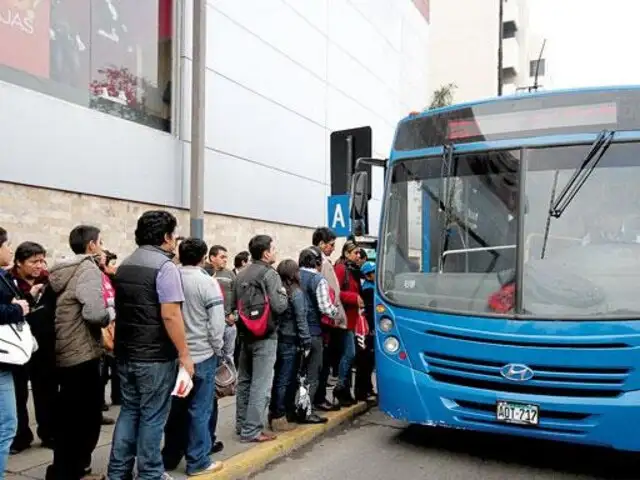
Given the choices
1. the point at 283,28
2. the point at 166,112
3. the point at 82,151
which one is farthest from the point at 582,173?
the point at 283,28

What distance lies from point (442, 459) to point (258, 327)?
195 centimetres

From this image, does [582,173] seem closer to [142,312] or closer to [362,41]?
[142,312]

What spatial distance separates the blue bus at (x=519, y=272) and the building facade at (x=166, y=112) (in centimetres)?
471

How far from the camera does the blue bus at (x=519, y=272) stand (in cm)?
474

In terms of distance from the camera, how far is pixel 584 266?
16.4ft

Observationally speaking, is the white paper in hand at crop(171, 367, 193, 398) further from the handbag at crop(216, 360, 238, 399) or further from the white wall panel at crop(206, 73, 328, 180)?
the white wall panel at crop(206, 73, 328, 180)

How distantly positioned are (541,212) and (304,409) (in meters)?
2.89

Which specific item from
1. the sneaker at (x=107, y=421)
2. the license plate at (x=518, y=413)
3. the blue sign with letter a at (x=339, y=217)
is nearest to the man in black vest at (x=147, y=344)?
the sneaker at (x=107, y=421)

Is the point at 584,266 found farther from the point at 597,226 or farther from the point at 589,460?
the point at 589,460

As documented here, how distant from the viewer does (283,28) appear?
45.5 feet

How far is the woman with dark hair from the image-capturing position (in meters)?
5.79

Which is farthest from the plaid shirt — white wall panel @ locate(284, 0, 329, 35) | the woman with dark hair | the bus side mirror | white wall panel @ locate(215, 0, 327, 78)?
white wall panel @ locate(284, 0, 329, 35)

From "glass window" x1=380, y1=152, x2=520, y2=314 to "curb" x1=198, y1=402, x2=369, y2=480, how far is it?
1.56m

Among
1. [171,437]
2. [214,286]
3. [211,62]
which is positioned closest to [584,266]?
[214,286]
